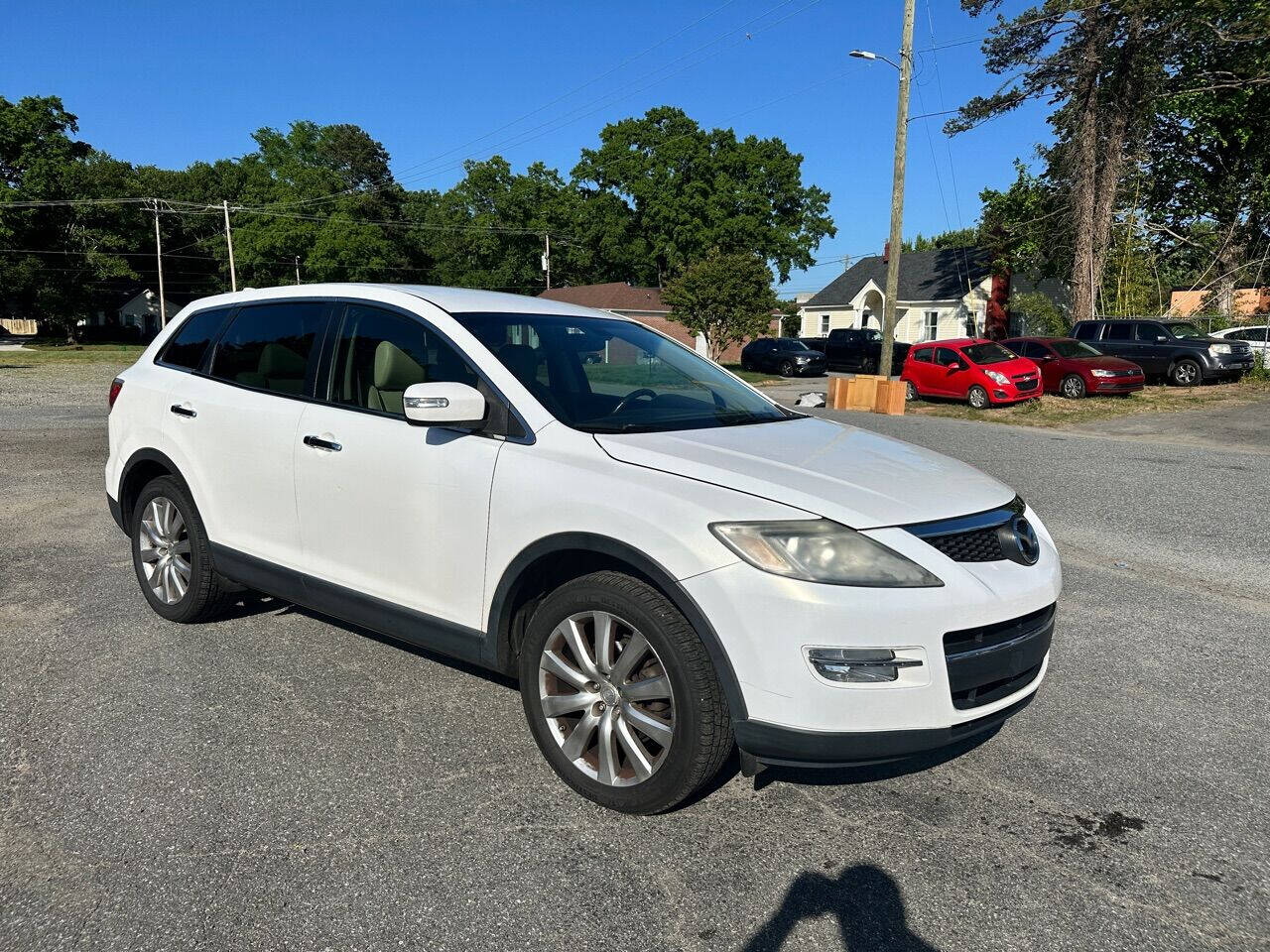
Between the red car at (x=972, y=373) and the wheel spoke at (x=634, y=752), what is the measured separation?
20.8 metres

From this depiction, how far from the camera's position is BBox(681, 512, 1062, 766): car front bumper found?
103 inches

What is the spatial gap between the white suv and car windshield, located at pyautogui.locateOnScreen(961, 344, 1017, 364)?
64.7 feet

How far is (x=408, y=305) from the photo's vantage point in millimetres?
3898

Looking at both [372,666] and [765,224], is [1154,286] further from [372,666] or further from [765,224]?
[372,666]

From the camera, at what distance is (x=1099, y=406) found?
21.4 m

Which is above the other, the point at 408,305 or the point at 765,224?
the point at 765,224

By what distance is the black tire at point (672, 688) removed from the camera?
2.77 m

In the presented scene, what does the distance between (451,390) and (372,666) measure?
5.75ft

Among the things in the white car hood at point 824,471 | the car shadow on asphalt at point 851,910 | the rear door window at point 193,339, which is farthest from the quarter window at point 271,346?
the car shadow on asphalt at point 851,910

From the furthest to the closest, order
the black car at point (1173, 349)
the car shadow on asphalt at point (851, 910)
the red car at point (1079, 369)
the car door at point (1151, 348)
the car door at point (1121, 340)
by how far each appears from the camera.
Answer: the car door at point (1121, 340) → the car door at point (1151, 348) → the black car at point (1173, 349) → the red car at point (1079, 369) → the car shadow on asphalt at point (851, 910)

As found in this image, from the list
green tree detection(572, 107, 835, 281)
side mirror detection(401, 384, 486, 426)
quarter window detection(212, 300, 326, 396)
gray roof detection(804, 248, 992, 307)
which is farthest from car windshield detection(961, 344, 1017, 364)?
green tree detection(572, 107, 835, 281)

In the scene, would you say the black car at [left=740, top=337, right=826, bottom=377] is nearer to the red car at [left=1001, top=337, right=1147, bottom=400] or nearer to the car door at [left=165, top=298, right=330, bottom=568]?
the red car at [left=1001, top=337, right=1147, bottom=400]

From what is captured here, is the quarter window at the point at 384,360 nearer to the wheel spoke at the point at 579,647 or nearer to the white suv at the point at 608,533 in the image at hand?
the white suv at the point at 608,533

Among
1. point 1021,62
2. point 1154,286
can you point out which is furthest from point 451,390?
point 1154,286
